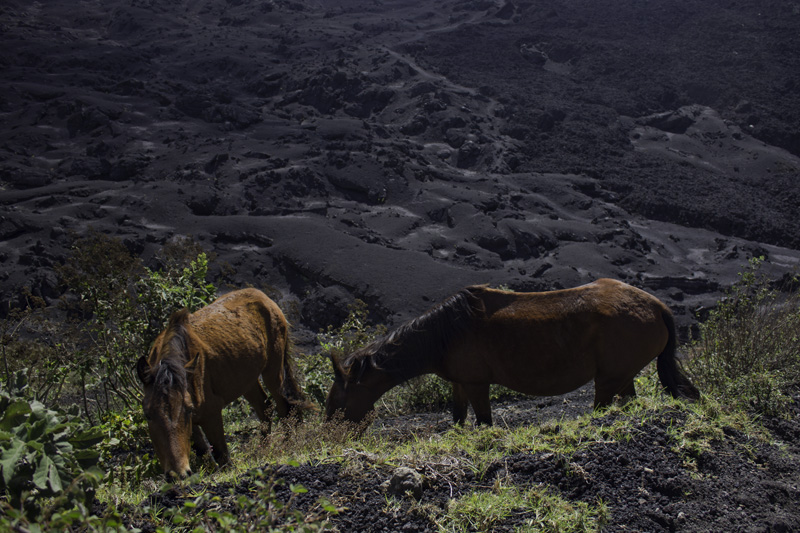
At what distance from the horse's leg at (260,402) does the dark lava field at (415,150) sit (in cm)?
238

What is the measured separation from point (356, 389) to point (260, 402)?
133 cm

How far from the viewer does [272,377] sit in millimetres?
6578

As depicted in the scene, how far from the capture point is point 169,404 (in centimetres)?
396

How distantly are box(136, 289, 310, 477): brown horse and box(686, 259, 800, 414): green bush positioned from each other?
3.94 meters

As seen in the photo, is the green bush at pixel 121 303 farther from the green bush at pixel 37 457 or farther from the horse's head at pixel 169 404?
the green bush at pixel 37 457

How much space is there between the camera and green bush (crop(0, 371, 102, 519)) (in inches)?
91.6

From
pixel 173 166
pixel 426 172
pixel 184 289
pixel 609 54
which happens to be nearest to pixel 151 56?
pixel 173 166

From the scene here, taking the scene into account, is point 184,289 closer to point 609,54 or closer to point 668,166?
point 668,166

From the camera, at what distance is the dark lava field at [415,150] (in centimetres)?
2178

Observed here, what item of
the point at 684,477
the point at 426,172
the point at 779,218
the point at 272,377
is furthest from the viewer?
the point at 426,172

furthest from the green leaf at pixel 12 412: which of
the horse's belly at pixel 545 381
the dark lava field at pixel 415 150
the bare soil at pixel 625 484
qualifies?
the horse's belly at pixel 545 381

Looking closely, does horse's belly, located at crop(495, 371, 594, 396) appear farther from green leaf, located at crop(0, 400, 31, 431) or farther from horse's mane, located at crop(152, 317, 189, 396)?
green leaf, located at crop(0, 400, 31, 431)

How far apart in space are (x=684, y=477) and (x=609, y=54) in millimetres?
51635

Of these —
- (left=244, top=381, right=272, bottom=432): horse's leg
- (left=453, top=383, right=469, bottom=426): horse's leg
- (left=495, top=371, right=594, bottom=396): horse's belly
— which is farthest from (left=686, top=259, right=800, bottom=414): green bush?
(left=244, top=381, right=272, bottom=432): horse's leg
